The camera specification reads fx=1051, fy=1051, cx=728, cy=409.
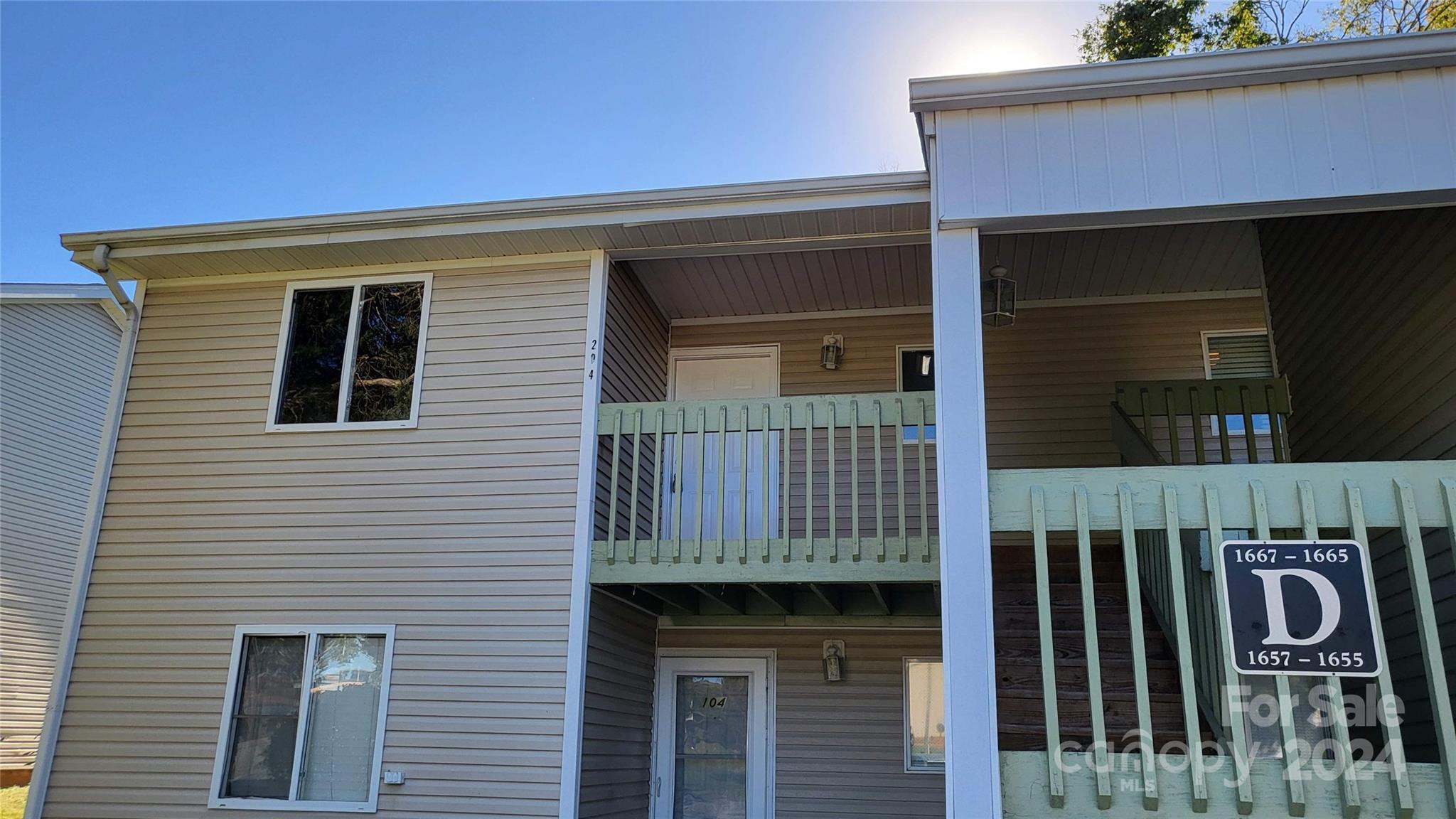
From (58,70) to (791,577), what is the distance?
13.3 m

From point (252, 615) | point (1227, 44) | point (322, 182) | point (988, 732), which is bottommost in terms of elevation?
point (988, 732)

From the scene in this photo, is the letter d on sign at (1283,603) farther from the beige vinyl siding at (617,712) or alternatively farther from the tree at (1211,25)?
the tree at (1211,25)

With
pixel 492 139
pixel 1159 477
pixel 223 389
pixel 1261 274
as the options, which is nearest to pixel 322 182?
pixel 492 139

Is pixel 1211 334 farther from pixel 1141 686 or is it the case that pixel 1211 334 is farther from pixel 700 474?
pixel 1141 686

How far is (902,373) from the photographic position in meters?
8.58

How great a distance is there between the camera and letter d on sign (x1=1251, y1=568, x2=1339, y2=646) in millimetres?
4250

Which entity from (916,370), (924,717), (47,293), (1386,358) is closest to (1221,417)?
(1386,358)

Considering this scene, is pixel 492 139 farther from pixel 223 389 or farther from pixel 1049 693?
pixel 1049 693

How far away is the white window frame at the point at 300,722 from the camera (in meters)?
6.49

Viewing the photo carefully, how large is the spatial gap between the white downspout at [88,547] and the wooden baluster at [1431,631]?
7718mm

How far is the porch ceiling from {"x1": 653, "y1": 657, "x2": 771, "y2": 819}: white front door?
2871mm

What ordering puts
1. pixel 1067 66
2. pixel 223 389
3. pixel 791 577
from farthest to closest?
pixel 223 389
pixel 791 577
pixel 1067 66

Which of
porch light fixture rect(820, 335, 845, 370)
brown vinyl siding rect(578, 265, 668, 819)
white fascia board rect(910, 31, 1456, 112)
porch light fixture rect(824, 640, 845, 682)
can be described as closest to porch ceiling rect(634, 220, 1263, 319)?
porch light fixture rect(820, 335, 845, 370)

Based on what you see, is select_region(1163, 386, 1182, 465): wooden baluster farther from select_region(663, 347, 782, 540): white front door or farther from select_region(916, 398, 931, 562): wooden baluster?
select_region(663, 347, 782, 540): white front door
